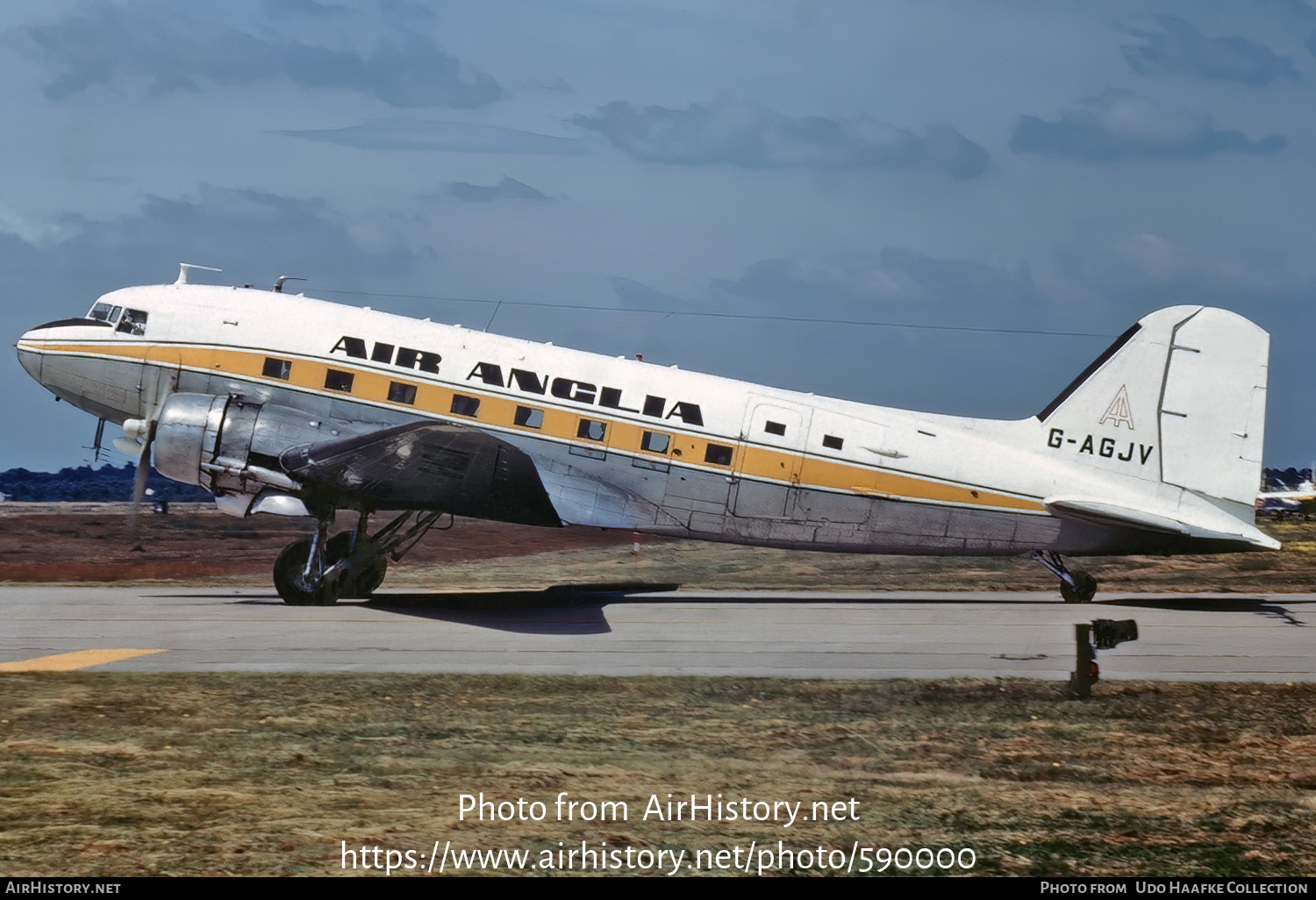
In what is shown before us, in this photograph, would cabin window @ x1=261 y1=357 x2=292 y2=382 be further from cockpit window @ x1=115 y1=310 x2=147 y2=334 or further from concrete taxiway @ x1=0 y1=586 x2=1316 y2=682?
concrete taxiway @ x1=0 y1=586 x2=1316 y2=682

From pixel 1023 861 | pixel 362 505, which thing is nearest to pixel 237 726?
pixel 1023 861

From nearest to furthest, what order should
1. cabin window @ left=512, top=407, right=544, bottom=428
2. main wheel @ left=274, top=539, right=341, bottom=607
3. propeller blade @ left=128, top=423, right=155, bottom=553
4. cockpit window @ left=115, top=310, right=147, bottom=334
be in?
1. main wheel @ left=274, top=539, right=341, bottom=607
2. propeller blade @ left=128, top=423, right=155, bottom=553
3. cabin window @ left=512, top=407, right=544, bottom=428
4. cockpit window @ left=115, top=310, right=147, bottom=334

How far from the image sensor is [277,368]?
20688 mm

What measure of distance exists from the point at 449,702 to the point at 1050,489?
13263 mm

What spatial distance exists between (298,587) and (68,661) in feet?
19.0

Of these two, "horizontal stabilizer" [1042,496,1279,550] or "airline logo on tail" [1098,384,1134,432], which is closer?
"horizontal stabilizer" [1042,496,1279,550]

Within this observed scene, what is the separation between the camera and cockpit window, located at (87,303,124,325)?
70.2ft

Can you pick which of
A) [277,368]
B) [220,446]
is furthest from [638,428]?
[220,446]

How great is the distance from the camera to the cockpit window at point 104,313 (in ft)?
70.2

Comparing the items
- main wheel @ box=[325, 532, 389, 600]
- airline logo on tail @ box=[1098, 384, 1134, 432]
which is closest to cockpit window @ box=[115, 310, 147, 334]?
main wheel @ box=[325, 532, 389, 600]

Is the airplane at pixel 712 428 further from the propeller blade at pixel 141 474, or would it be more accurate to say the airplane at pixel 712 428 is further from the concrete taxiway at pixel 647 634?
the concrete taxiway at pixel 647 634

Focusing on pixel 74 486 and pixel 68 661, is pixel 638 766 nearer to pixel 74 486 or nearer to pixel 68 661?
pixel 68 661

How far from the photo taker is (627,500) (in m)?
20.9

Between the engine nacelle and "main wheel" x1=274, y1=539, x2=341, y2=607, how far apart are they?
118 cm
